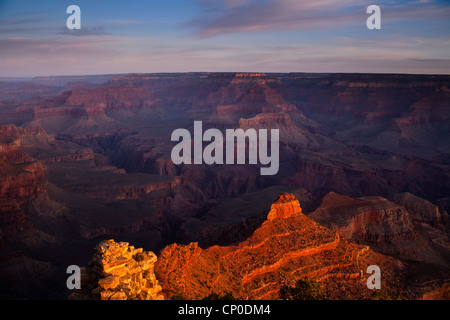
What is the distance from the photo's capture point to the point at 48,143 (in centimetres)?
14212

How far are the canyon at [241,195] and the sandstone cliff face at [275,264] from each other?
15cm

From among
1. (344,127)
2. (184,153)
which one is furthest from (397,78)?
(184,153)

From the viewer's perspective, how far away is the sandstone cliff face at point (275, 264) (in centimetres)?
2744

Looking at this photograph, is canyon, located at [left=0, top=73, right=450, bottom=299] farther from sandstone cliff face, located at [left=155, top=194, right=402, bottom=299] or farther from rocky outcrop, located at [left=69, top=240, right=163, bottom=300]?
rocky outcrop, located at [left=69, top=240, right=163, bottom=300]

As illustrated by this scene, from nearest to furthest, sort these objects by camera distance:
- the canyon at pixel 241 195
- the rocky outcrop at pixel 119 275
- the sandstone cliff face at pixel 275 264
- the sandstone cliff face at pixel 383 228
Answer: the rocky outcrop at pixel 119 275 → the sandstone cliff face at pixel 275 264 → the canyon at pixel 241 195 → the sandstone cliff face at pixel 383 228

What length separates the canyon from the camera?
119 ft

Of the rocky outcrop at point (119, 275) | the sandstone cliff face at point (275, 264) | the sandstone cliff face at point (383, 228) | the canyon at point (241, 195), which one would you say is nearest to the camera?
the rocky outcrop at point (119, 275)

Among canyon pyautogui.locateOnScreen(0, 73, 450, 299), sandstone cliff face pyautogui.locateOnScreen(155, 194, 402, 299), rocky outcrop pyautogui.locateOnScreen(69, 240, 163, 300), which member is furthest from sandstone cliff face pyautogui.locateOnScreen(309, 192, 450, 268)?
rocky outcrop pyautogui.locateOnScreen(69, 240, 163, 300)

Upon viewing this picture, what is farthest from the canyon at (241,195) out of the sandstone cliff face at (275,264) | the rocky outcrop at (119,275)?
the rocky outcrop at (119,275)

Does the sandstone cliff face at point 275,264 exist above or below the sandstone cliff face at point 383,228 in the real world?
above

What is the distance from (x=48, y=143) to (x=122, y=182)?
193ft

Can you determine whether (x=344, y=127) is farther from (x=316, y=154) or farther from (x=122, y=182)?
(x=122, y=182)

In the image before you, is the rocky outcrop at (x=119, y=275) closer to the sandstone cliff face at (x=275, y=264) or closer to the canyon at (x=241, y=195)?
the sandstone cliff face at (x=275, y=264)

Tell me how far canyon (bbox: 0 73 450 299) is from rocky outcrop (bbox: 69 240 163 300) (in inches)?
107
